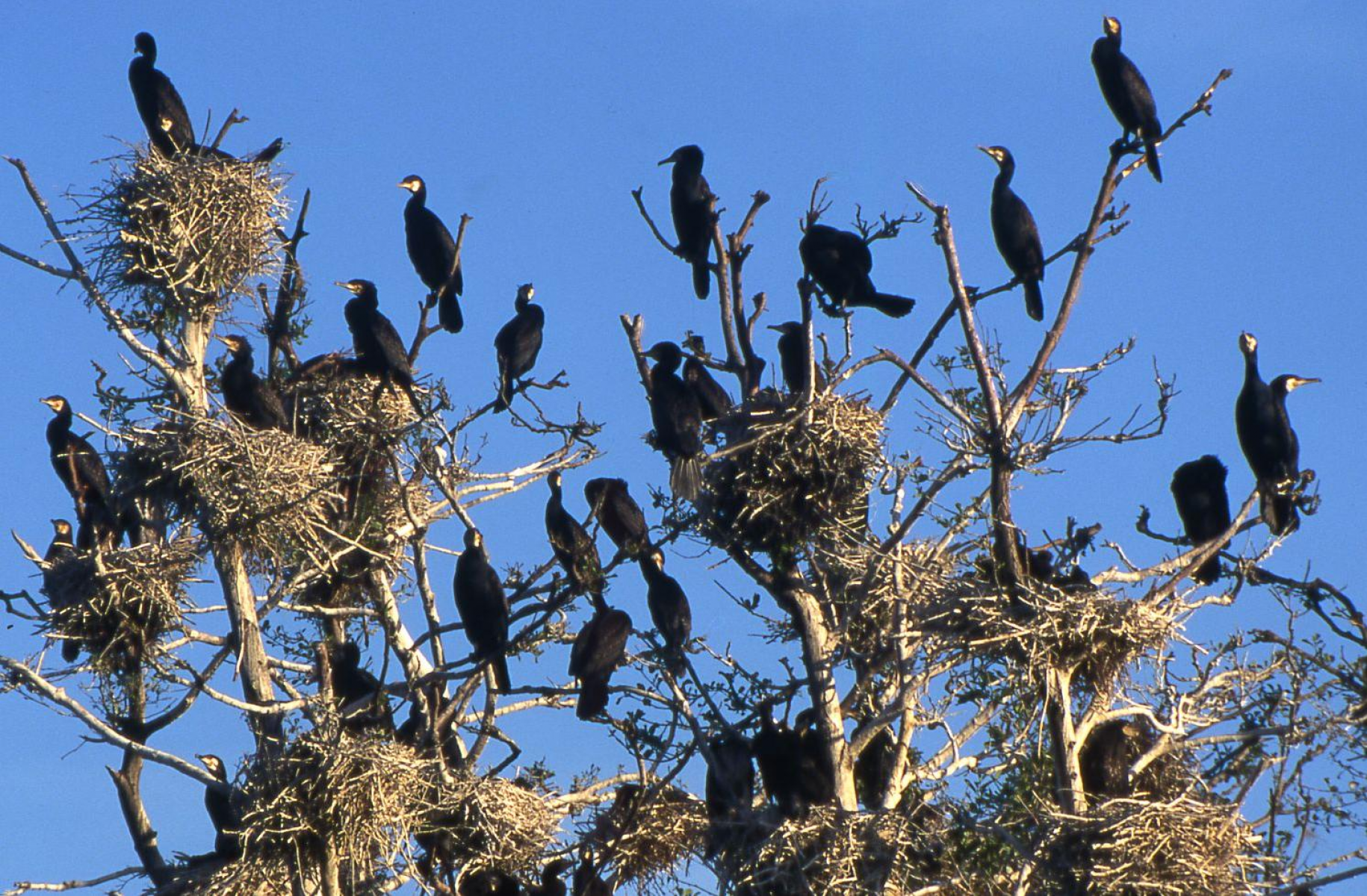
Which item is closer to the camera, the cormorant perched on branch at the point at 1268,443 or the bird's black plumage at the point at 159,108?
the cormorant perched on branch at the point at 1268,443

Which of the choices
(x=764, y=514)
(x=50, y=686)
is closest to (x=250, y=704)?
(x=50, y=686)

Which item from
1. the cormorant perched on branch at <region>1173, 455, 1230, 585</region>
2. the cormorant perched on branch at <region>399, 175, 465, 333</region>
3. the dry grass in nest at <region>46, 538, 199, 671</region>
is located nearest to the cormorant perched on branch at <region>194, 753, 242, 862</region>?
the dry grass in nest at <region>46, 538, 199, 671</region>

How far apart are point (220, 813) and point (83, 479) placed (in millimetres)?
2424

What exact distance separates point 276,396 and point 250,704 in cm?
225

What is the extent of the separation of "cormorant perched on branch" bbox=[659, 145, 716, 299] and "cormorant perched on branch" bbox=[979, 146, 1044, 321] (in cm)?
150

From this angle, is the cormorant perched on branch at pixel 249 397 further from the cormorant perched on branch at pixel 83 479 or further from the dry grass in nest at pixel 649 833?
the dry grass in nest at pixel 649 833

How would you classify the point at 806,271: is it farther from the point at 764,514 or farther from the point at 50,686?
the point at 50,686

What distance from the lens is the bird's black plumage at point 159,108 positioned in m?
12.7

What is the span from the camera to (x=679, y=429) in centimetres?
1045

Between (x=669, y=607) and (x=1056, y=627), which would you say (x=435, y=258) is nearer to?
(x=669, y=607)

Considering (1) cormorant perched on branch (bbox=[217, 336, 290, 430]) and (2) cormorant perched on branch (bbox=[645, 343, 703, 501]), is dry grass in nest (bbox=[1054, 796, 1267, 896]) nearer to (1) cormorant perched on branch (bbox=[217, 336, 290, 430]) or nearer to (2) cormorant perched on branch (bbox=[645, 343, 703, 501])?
(2) cormorant perched on branch (bbox=[645, 343, 703, 501])

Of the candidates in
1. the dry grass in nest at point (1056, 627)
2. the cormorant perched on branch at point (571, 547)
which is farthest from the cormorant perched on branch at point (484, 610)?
the dry grass in nest at point (1056, 627)

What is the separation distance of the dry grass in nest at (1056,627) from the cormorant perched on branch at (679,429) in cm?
179

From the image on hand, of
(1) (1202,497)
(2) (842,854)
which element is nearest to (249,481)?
(2) (842,854)
